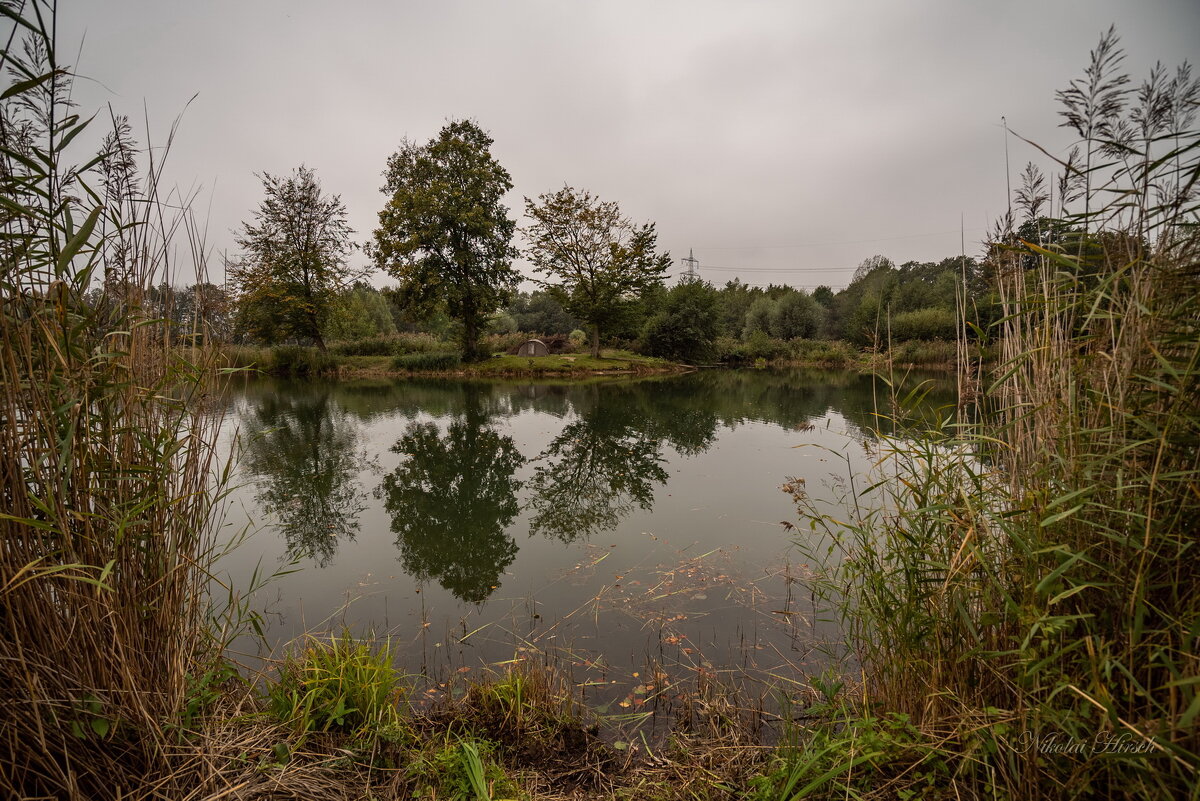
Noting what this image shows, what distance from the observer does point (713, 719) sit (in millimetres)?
2512

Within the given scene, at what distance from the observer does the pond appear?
137 inches

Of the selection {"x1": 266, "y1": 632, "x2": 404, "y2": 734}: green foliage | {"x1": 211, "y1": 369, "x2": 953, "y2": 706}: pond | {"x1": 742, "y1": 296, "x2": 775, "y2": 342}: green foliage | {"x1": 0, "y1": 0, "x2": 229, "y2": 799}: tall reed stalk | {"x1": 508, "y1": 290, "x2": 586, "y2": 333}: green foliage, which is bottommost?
{"x1": 211, "y1": 369, "x2": 953, "y2": 706}: pond

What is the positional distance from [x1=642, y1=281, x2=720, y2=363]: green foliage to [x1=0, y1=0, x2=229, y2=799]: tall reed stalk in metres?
32.3

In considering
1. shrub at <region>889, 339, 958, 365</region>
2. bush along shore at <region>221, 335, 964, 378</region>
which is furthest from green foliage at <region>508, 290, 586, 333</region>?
shrub at <region>889, 339, 958, 365</region>

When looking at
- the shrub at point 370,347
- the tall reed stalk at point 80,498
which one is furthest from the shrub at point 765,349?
the tall reed stalk at point 80,498

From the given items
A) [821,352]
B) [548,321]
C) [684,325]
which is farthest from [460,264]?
[548,321]

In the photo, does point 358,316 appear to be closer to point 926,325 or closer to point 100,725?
point 926,325

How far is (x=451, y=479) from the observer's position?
779 centimetres

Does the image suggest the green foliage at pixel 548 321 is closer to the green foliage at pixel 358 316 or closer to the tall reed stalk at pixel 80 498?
the green foliage at pixel 358 316

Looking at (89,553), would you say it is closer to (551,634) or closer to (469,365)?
(551,634)

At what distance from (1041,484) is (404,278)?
27.0 meters

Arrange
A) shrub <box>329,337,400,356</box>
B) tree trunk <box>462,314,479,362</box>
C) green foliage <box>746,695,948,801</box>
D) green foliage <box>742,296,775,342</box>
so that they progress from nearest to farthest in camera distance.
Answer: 1. green foliage <box>746,695,948,801</box>
2. tree trunk <box>462,314,479,362</box>
3. shrub <box>329,337,400,356</box>
4. green foliage <box>742,296,775,342</box>

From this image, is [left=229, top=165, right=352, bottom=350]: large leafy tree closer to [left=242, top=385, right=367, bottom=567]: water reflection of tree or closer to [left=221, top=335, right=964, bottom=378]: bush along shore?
[left=221, top=335, right=964, bottom=378]: bush along shore

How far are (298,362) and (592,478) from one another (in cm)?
2518
